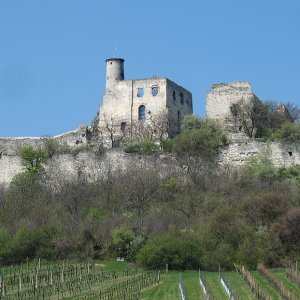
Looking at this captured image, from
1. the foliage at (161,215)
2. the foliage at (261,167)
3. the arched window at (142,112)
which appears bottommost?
the foliage at (161,215)

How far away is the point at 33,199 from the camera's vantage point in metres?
44.7

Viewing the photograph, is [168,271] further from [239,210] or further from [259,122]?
[259,122]

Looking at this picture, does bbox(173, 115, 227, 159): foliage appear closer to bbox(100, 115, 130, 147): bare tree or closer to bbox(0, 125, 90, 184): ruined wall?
bbox(100, 115, 130, 147): bare tree

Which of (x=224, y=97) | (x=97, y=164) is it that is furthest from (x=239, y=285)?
(x=224, y=97)

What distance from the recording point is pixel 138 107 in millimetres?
50812

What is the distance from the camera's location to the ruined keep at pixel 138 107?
1977 inches

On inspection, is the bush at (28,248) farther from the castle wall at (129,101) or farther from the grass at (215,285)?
the castle wall at (129,101)

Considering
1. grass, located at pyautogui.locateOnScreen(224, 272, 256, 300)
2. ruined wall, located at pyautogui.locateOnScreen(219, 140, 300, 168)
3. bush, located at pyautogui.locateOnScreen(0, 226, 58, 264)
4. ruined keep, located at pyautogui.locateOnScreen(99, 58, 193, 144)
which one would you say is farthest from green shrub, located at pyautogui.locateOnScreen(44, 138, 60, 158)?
grass, located at pyautogui.locateOnScreen(224, 272, 256, 300)

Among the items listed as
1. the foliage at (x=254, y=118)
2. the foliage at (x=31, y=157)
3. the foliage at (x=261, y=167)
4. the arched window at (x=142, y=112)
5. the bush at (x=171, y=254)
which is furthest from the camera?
the arched window at (x=142, y=112)

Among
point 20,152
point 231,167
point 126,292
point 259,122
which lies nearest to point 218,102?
point 259,122

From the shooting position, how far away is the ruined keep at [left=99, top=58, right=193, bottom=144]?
50.2 metres

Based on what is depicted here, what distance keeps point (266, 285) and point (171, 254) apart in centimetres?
680

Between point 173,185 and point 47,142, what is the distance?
800cm

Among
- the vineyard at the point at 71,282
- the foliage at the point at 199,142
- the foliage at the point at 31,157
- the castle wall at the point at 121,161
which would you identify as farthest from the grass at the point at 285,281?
the foliage at the point at 31,157
